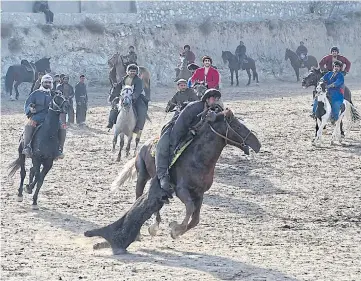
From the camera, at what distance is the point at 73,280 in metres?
9.71

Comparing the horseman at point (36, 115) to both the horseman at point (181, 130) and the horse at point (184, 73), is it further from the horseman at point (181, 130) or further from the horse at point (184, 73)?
the horse at point (184, 73)

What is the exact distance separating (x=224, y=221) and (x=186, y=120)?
2.64 meters

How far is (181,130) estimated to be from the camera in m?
11.1

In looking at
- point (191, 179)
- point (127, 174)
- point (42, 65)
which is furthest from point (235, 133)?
point (42, 65)

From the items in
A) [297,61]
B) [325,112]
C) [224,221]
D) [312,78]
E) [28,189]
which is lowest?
[297,61]

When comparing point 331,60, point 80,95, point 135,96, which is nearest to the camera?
point 135,96

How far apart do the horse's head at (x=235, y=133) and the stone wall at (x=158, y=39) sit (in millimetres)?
31239

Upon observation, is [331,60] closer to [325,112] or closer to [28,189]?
[325,112]

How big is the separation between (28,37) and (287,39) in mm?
16880

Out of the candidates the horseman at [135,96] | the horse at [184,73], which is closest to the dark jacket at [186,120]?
the horseman at [135,96]

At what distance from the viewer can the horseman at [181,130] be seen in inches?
436

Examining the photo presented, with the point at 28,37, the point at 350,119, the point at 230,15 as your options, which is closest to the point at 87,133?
the point at 350,119

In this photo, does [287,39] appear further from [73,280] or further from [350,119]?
[73,280]

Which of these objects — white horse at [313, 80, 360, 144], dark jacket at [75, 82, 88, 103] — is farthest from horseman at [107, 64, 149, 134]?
dark jacket at [75, 82, 88, 103]
